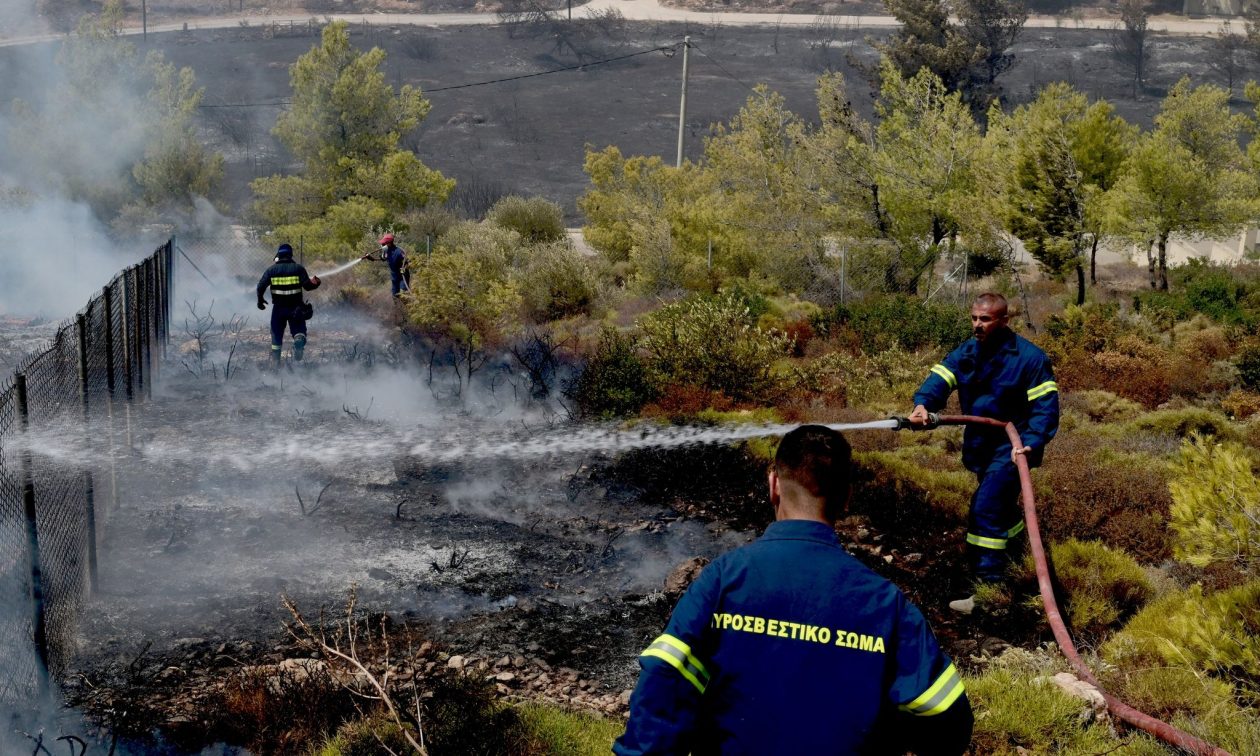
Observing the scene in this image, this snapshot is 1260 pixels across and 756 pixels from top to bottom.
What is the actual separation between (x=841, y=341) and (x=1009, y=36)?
148 ft

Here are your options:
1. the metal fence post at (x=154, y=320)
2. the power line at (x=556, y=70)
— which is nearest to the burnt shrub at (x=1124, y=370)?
the metal fence post at (x=154, y=320)

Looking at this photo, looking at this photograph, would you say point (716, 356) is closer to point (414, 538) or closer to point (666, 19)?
point (414, 538)

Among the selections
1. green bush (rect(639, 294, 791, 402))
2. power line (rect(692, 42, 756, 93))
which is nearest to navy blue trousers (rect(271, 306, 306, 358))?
green bush (rect(639, 294, 791, 402))

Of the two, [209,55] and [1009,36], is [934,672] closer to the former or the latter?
[1009,36]

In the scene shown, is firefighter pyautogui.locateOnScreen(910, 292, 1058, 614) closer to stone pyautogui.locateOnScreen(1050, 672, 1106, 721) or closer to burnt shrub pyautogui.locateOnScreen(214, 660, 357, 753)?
stone pyautogui.locateOnScreen(1050, 672, 1106, 721)

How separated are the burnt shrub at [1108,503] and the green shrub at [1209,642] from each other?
1924 millimetres

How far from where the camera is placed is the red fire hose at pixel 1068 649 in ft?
14.4

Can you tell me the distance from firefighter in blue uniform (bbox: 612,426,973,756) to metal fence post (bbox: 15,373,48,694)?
3.89 m

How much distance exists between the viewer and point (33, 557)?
5336 mm

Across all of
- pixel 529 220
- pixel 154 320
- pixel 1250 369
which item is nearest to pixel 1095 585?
pixel 1250 369

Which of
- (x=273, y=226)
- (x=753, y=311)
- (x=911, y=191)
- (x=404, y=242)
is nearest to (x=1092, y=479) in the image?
(x=753, y=311)

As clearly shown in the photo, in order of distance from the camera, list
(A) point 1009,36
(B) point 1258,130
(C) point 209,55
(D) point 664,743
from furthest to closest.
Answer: (C) point 209,55
(A) point 1009,36
(B) point 1258,130
(D) point 664,743

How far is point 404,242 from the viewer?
86.6 ft

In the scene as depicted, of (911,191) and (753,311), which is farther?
(911,191)
